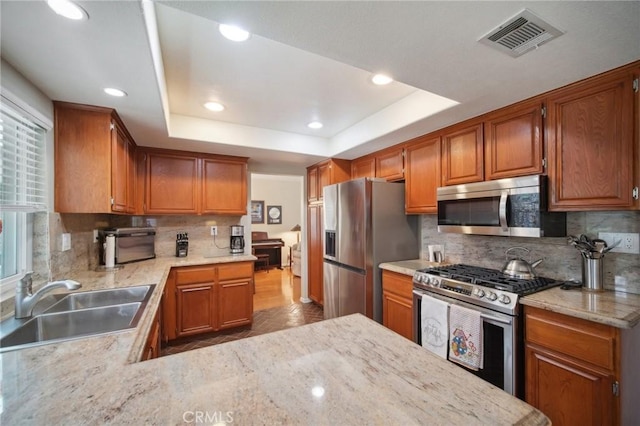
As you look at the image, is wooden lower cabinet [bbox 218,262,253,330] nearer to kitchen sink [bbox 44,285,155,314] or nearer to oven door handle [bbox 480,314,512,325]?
kitchen sink [bbox 44,285,155,314]

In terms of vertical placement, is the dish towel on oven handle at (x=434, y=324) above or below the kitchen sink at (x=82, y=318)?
below

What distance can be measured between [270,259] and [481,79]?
6086 mm

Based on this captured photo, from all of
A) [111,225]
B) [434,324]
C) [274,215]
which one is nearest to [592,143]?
[434,324]

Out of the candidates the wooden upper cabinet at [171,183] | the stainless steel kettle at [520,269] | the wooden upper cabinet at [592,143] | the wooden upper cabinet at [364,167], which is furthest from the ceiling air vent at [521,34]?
the wooden upper cabinet at [171,183]

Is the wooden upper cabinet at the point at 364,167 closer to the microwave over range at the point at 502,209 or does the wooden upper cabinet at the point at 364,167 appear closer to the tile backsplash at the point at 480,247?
the tile backsplash at the point at 480,247

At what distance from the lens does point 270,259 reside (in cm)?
694

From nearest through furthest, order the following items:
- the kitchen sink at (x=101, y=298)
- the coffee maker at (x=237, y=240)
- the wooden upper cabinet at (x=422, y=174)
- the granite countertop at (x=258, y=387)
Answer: the granite countertop at (x=258, y=387), the kitchen sink at (x=101, y=298), the wooden upper cabinet at (x=422, y=174), the coffee maker at (x=237, y=240)

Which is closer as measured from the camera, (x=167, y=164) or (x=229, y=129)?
(x=229, y=129)

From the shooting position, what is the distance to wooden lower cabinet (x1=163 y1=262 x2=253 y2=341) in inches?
114

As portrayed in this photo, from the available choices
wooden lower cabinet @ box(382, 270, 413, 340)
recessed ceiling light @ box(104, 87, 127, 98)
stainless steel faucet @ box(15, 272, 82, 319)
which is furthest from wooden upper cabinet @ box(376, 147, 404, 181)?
stainless steel faucet @ box(15, 272, 82, 319)

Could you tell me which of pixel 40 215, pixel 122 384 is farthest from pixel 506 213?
pixel 40 215

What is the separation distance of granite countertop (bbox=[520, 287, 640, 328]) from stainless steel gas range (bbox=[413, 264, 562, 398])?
0.27 feet

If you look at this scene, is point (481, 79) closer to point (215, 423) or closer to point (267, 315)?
point (215, 423)

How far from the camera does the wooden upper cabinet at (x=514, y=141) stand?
1.88 m
